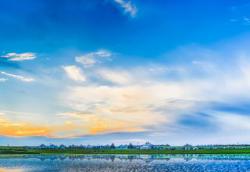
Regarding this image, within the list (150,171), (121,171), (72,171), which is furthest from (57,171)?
(150,171)

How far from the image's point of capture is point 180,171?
155 ft

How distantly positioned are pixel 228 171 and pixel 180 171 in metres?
6.18

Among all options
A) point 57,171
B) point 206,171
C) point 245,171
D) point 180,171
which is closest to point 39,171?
point 57,171

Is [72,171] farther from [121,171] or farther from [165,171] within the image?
[165,171]

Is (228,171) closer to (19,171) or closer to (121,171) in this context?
(121,171)

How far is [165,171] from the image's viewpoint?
47219mm

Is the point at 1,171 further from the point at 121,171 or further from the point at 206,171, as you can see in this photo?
the point at 206,171

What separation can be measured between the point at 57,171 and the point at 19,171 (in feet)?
18.0

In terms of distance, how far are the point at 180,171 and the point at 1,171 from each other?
928 inches

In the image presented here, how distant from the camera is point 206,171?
155 feet

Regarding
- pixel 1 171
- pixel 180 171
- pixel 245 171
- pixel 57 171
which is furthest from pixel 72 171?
pixel 245 171

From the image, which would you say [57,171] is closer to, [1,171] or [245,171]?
[1,171]

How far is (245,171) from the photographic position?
1810 inches

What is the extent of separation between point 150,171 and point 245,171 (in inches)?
473
